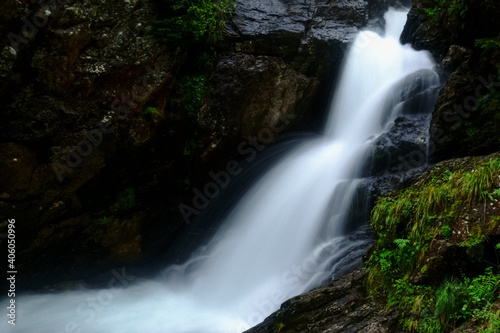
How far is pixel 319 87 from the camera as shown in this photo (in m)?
8.88

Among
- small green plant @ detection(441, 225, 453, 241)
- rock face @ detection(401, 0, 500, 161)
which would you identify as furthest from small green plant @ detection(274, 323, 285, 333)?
rock face @ detection(401, 0, 500, 161)

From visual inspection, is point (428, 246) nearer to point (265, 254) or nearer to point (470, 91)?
point (265, 254)

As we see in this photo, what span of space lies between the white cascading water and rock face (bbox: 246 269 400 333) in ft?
3.30

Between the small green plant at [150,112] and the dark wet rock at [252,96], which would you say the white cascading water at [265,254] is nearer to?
the dark wet rock at [252,96]

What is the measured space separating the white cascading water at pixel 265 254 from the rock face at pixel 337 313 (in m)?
1.00

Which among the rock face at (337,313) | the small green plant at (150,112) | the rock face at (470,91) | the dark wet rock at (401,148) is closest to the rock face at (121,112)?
the small green plant at (150,112)

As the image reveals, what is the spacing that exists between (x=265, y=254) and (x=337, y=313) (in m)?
2.92

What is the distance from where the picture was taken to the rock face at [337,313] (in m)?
3.60

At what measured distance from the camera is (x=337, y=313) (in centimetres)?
400

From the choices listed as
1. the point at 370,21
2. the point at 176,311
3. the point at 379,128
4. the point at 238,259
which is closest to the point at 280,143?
the point at 379,128

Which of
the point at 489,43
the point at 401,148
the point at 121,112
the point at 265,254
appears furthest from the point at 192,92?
the point at 489,43

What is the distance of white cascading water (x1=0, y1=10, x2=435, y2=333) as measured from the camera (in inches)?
231

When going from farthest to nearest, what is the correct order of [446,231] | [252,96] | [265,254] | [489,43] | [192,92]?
[252,96]
[192,92]
[265,254]
[489,43]
[446,231]

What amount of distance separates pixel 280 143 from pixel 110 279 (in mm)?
4712
